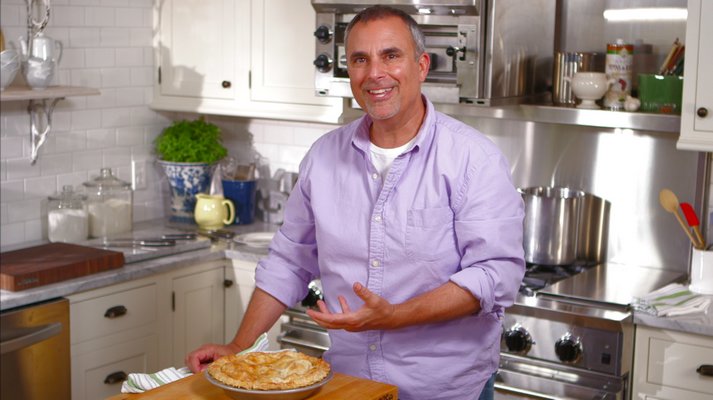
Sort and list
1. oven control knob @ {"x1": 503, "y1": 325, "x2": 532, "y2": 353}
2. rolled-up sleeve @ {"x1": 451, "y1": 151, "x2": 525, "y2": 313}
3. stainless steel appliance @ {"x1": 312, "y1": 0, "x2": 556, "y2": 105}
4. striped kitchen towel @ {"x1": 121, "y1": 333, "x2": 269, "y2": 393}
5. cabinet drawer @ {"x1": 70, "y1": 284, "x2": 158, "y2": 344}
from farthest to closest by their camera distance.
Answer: cabinet drawer @ {"x1": 70, "y1": 284, "x2": 158, "y2": 344} → stainless steel appliance @ {"x1": 312, "y1": 0, "x2": 556, "y2": 105} → oven control knob @ {"x1": 503, "y1": 325, "x2": 532, "y2": 353} → rolled-up sleeve @ {"x1": 451, "y1": 151, "x2": 525, "y2": 313} → striped kitchen towel @ {"x1": 121, "y1": 333, "x2": 269, "y2": 393}

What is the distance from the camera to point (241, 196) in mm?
4527

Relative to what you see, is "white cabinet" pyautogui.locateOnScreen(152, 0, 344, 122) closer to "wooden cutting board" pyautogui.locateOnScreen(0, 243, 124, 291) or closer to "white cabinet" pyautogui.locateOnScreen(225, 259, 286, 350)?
"white cabinet" pyautogui.locateOnScreen(225, 259, 286, 350)

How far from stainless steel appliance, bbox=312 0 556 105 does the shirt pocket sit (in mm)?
1326

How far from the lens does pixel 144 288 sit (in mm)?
3842

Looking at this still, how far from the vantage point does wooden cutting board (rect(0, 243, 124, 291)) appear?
344cm

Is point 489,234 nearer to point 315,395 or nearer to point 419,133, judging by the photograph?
point 419,133

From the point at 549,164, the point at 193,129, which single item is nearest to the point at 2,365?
the point at 193,129

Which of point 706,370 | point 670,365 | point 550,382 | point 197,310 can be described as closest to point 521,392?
point 550,382

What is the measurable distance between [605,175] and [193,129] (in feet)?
6.01

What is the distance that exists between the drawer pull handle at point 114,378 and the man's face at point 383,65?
1.96 metres

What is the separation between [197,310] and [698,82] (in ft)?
6.90

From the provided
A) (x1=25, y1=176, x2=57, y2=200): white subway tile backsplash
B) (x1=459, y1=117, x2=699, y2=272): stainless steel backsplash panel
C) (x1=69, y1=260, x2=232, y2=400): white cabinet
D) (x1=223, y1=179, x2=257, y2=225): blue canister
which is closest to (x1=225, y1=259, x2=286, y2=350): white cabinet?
(x1=69, y1=260, x2=232, y2=400): white cabinet

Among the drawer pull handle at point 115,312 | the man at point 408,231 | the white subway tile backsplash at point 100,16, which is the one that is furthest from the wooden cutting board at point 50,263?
the man at point 408,231

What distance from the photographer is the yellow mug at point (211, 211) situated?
4.42 metres
